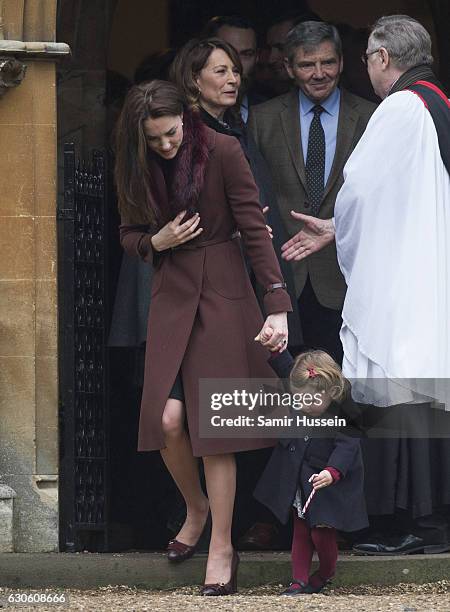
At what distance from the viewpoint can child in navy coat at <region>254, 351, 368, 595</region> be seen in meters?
7.22

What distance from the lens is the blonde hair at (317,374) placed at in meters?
7.37

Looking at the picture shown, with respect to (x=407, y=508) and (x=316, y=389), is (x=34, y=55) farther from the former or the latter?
(x=407, y=508)

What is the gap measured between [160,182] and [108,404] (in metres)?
1.31

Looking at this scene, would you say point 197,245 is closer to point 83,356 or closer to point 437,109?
point 83,356

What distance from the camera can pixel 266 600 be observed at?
703cm

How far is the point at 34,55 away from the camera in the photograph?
791cm

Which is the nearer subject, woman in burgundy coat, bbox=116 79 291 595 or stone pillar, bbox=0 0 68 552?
woman in burgundy coat, bbox=116 79 291 595

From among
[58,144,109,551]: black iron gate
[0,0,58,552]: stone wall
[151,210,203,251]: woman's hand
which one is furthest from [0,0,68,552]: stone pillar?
[151,210,203,251]: woman's hand

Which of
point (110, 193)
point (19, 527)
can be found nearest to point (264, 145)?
point (110, 193)

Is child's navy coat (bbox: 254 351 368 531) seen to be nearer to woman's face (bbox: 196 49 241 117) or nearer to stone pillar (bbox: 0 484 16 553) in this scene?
stone pillar (bbox: 0 484 16 553)

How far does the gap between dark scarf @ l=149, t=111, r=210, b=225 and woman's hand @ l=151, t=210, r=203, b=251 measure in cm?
5

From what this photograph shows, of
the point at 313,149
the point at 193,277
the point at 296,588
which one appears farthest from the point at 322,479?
the point at 313,149

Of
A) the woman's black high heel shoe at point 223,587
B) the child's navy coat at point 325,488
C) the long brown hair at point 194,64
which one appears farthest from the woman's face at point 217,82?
the woman's black high heel shoe at point 223,587

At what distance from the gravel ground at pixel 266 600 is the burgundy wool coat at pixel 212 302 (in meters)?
0.56
